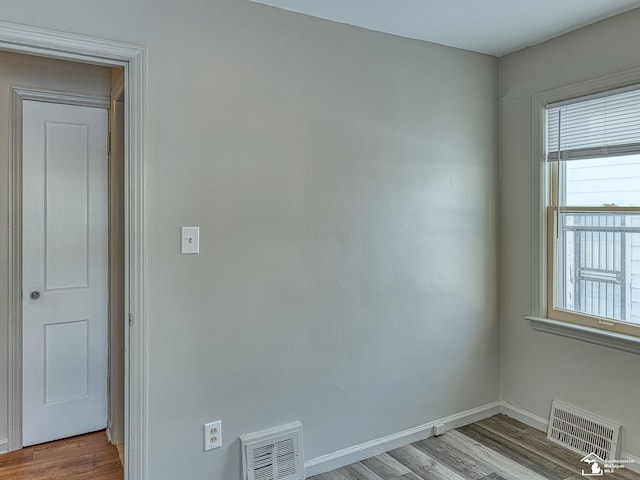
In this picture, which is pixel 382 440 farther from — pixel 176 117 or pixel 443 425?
pixel 176 117

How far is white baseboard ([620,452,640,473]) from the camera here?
2508mm

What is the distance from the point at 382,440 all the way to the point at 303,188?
1.54m

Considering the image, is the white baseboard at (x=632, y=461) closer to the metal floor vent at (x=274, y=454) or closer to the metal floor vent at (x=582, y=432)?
the metal floor vent at (x=582, y=432)

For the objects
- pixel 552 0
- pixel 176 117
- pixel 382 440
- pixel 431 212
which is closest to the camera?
pixel 176 117

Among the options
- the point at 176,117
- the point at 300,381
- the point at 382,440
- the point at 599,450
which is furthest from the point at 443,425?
the point at 176,117

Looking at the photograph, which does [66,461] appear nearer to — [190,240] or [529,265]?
[190,240]

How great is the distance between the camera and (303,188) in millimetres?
2461

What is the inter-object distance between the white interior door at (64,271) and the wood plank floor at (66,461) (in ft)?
0.33

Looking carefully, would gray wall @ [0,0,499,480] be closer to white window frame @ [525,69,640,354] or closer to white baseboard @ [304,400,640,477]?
white baseboard @ [304,400,640,477]

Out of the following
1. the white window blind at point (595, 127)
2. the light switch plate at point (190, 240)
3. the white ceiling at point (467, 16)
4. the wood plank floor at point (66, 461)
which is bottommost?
the wood plank floor at point (66, 461)

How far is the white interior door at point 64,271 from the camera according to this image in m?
2.83

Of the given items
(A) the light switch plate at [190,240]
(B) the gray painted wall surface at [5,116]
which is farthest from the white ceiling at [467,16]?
(B) the gray painted wall surface at [5,116]

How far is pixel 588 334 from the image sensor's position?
8.84 feet

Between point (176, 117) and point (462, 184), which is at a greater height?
point (176, 117)
